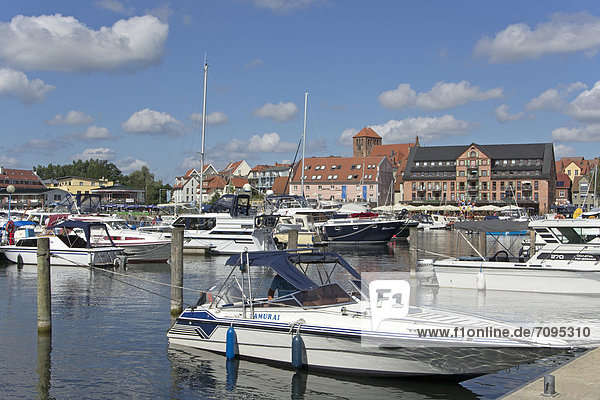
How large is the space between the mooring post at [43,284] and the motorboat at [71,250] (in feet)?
52.1

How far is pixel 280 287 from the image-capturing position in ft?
48.9

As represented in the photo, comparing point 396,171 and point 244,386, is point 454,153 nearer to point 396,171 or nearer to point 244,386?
point 396,171

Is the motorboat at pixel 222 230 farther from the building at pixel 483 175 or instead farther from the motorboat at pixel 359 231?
the building at pixel 483 175

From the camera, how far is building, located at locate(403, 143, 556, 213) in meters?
114

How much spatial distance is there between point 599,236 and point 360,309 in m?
21.4

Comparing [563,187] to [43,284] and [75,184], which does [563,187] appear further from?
[43,284]

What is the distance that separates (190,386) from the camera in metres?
13.4

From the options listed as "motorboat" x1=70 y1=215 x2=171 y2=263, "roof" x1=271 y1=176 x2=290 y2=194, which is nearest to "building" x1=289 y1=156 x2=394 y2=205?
"roof" x1=271 y1=176 x2=290 y2=194

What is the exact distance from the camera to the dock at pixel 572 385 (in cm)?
820

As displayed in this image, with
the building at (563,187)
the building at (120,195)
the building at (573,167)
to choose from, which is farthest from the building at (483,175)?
the building at (120,195)

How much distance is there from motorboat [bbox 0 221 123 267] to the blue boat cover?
19758 mm

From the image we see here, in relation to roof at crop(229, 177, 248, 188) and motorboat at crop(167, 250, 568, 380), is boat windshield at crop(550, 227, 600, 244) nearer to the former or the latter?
motorboat at crop(167, 250, 568, 380)

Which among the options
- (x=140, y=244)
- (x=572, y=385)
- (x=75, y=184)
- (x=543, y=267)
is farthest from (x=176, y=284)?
(x=75, y=184)

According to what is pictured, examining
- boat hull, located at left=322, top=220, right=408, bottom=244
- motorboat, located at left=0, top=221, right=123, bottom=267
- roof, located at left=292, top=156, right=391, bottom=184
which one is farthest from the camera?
roof, located at left=292, top=156, right=391, bottom=184
